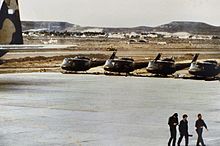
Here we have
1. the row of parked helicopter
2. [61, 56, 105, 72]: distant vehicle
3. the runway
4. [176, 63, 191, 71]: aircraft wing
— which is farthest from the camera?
[61, 56, 105, 72]: distant vehicle

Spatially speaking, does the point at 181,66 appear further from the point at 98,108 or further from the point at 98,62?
the point at 98,108

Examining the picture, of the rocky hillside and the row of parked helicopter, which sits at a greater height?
the rocky hillside

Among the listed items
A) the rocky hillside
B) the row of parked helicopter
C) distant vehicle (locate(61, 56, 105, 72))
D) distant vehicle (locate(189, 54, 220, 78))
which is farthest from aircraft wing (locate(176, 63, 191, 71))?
the rocky hillside

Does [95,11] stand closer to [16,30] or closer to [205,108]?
[205,108]

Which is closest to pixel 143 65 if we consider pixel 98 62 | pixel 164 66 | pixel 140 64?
pixel 140 64

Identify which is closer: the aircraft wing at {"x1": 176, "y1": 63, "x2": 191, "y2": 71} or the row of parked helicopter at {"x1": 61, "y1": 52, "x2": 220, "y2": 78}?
the row of parked helicopter at {"x1": 61, "y1": 52, "x2": 220, "y2": 78}

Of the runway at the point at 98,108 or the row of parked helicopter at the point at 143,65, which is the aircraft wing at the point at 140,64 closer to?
the row of parked helicopter at the point at 143,65

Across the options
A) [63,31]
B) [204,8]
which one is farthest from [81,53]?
[204,8]

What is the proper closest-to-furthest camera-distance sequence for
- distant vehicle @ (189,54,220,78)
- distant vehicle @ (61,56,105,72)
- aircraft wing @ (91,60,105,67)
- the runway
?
the runway → distant vehicle @ (189,54,220,78) → aircraft wing @ (91,60,105,67) → distant vehicle @ (61,56,105,72)

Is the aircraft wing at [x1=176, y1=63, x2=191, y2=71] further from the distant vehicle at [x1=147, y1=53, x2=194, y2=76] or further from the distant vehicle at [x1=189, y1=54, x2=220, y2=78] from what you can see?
the distant vehicle at [x1=189, y1=54, x2=220, y2=78]

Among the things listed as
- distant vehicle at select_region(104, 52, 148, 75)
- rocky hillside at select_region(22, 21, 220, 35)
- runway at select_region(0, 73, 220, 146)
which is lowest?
runway at select_region(0, 73, 220, 146)
